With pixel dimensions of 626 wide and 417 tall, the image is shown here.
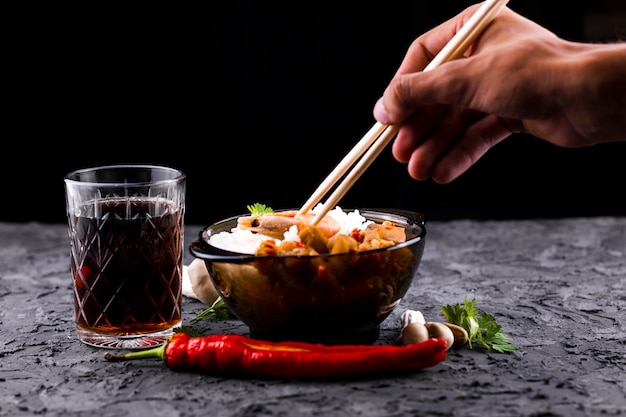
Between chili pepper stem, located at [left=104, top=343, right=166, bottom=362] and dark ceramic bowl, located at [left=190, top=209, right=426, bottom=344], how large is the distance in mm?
153

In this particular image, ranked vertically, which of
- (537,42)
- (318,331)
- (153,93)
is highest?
(537,42)

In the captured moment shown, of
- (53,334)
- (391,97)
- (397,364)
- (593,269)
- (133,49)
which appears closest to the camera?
(397,364)

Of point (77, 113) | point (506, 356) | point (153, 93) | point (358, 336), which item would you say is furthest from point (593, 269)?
point (77, 113)

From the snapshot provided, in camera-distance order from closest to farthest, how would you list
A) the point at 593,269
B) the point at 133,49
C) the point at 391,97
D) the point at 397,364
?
the point at 397,364 → the point at 391,97 → the point at 593,269 → the point at 133,49

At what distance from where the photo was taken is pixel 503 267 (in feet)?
7.84

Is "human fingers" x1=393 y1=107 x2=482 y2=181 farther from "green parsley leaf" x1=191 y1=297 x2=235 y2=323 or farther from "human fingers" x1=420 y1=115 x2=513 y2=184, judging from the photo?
"green parsley leaf" x1=191 y1=297 x2=235 y2=323

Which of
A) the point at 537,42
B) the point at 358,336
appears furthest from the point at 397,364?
the point at 537,42

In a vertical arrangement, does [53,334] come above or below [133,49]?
below

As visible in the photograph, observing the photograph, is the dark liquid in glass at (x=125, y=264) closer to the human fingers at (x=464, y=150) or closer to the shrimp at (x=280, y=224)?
the shrimp at (x=280, y=224)

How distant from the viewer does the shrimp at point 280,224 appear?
1.73 meters

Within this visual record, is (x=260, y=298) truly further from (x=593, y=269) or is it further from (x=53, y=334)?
(x=593, y=269)

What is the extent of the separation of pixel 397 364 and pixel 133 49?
73.2 inches

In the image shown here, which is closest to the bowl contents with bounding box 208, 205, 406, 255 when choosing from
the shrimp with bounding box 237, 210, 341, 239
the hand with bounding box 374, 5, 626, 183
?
the shrimp with bounding box 237, 210, 341, 239

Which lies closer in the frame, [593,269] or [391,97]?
[391,97]
